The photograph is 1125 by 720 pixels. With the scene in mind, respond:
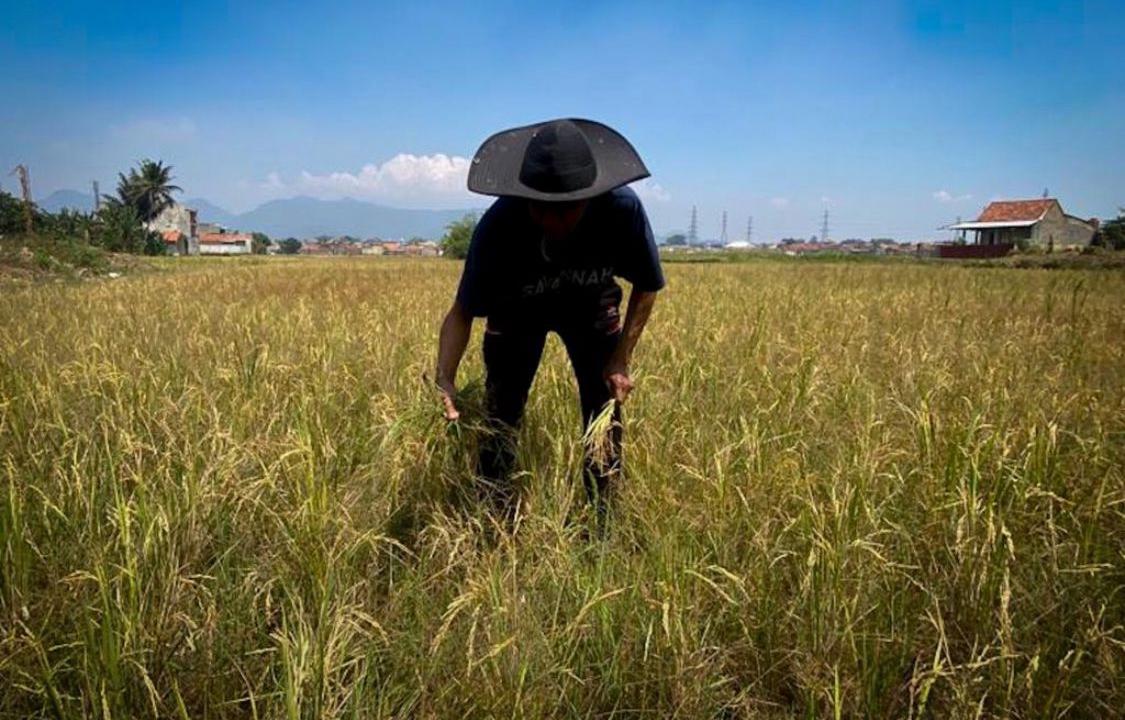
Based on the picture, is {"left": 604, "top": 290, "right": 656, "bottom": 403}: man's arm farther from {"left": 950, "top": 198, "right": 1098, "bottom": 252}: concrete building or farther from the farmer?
{"left": 950, "top": 198, "right": 1098, "bottom": 252}: concrete building

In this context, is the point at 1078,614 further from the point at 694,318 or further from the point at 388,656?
the point at 694,318

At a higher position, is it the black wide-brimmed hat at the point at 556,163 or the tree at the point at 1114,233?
the tree at the point at 1114,233

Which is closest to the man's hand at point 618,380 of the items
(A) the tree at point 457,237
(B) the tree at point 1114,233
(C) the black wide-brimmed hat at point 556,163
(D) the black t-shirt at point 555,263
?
(D) the black t-shirt at point 555,263

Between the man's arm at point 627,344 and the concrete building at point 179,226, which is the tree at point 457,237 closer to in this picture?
the man's arm at point 627,344

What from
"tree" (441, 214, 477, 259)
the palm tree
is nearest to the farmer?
"tree" (441, 214, 477, 259)

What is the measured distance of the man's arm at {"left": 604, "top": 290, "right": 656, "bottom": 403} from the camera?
2322mm

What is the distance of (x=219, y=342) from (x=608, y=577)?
145 inches

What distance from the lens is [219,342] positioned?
4.24 meters

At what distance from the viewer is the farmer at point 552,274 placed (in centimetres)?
181

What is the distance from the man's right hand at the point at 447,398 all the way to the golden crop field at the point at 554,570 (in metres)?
0.06

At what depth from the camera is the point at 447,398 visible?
2115 mm

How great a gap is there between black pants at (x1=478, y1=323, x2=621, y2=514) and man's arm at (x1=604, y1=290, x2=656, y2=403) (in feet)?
0.15

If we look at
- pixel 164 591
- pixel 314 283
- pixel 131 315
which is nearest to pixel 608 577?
pixel 164 591

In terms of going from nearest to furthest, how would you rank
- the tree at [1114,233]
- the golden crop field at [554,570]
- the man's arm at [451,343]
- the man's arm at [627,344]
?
the golden crop field at [554,570] < the man's arm at [451,343] < the man's arm at [627,344] < the tree at [1114,233]
